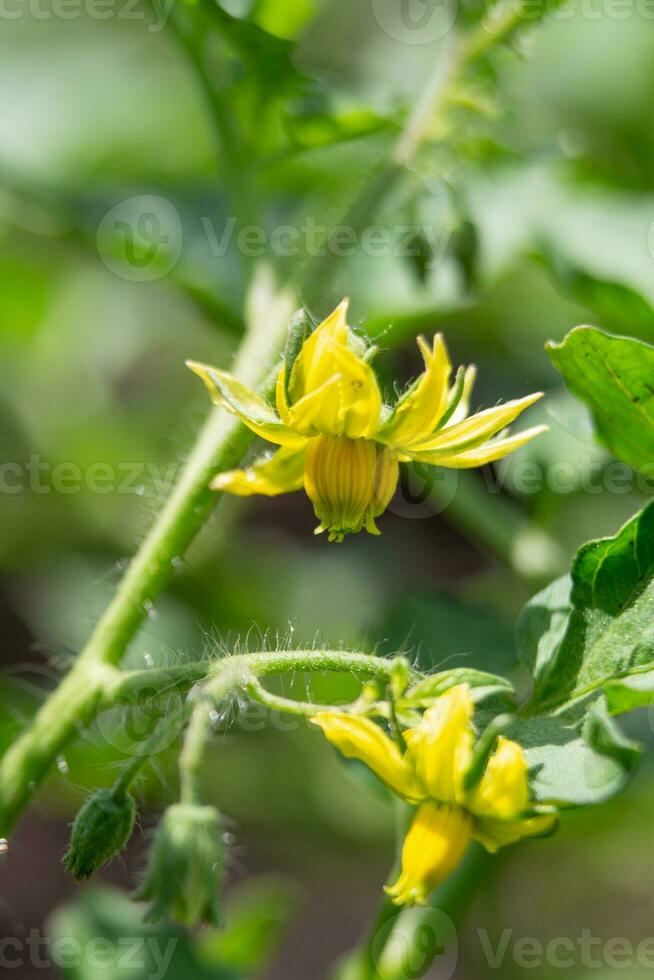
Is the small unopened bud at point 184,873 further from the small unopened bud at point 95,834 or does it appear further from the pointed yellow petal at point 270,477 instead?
the pointed yellow petal at point 270,477

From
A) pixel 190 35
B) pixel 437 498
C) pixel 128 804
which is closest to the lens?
pixel 128 804

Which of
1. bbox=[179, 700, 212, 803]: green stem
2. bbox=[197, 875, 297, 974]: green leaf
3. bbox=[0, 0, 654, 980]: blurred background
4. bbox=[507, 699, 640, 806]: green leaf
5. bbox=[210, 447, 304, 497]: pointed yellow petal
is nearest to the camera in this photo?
bbox=[507, 699, 640, 806]: green leaf

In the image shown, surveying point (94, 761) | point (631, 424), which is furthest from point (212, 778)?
point (631, 424)

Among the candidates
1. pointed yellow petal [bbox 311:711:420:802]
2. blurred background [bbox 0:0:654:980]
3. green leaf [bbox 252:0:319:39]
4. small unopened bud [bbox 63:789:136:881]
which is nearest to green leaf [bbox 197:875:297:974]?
blurred background [bbox 0:0:654:980]

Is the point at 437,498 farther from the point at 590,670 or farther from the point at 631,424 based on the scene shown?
the point at 590,670

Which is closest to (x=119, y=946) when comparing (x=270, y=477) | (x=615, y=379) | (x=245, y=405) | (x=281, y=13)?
(x=270, y=477)

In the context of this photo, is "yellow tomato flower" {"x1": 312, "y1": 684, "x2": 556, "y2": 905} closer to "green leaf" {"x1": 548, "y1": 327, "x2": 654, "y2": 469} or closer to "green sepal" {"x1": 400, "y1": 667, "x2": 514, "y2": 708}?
"green sepal" {"x1": 400, "y1": 667, "x2": 514, "y2": 708}

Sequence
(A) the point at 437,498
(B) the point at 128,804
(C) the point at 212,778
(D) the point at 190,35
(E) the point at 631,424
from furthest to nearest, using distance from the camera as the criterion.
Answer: (C) the point at 212,778
(A) the point at 437,498
(D) the point at 190,35
(E) the point at 631,424
(B) the point at 128,804
